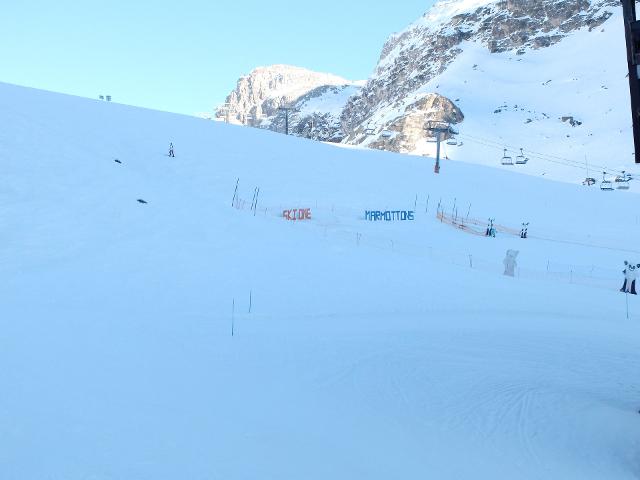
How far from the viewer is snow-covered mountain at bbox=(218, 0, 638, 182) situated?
82.2 metres

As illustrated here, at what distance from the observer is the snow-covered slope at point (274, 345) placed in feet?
17.6

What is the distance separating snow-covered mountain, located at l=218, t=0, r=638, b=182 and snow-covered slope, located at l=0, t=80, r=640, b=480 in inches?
2368

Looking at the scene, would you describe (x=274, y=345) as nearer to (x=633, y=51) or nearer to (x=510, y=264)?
(x=633, y=51)

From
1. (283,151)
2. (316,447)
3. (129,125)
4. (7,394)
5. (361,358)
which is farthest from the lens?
(283,151)

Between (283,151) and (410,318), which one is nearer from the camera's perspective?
(410,318)

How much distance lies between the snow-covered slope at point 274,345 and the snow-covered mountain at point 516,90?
197ft

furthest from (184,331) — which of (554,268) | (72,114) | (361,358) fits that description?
(72,114)

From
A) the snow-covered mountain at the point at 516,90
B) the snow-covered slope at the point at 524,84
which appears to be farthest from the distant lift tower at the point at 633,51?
the snow-covered mountain at the point at 516,90

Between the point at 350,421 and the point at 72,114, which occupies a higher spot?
the point at 72,114

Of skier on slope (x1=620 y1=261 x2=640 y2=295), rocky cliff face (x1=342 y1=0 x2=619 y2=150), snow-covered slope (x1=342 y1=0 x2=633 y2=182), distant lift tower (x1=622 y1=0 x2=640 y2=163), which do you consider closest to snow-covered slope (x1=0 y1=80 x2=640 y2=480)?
skier on slope (x1=620 y1=261 x2=640 y2=295)

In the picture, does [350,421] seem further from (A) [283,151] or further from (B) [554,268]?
(A) [283,151]

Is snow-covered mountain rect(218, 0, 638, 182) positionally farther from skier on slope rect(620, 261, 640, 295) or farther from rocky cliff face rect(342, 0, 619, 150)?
skier on slope rect(620, 261, 640, 295)

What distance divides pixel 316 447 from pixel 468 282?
10.9 meters

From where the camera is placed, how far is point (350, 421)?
6.22m
